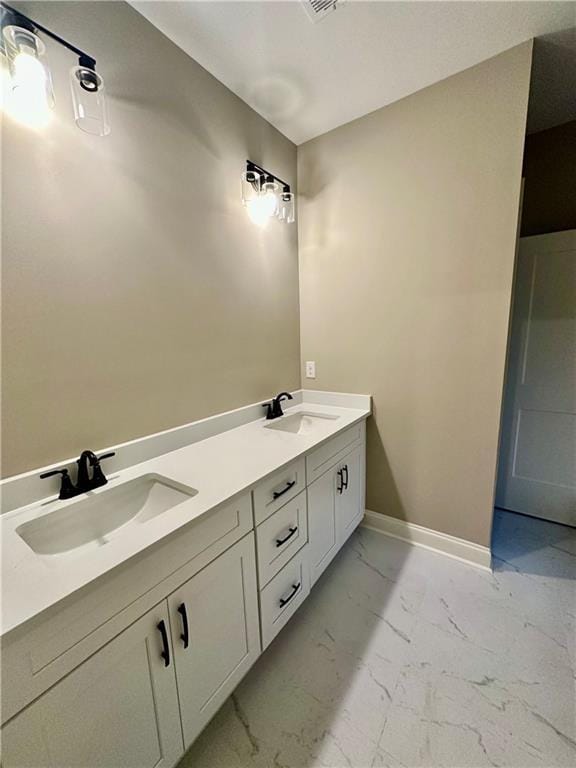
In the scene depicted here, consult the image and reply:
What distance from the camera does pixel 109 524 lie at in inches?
42.3

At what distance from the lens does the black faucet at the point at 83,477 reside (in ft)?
3.38

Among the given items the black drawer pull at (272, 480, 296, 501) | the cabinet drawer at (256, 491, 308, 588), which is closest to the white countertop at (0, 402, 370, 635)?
the black drawer pull at (272, 480, 296, 501)

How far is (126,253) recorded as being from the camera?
1223mm

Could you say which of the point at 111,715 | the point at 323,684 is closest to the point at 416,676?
the point at 323,684

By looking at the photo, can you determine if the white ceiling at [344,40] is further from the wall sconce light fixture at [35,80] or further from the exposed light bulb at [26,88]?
the exposed light bulb at [26,88]

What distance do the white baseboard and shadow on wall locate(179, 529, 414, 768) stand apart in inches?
12.2

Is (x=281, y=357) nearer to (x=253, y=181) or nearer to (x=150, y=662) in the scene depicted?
(x=253, y=181)

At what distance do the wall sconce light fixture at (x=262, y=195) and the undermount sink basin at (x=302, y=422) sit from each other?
115 centimetres

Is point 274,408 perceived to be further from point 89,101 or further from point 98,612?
point 89,101

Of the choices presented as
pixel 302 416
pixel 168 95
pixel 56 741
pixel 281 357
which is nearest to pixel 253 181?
pixel 168 95

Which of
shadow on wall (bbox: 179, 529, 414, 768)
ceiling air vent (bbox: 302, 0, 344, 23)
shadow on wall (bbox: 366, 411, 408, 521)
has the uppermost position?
ceiling air vent (bbox: 302, 0, 344, 23)

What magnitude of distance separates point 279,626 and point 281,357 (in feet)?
4.59

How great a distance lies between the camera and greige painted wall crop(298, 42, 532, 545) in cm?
152

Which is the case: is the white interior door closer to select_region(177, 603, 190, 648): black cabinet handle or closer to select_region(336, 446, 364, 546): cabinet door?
select_region(336, 446, 364, 546): cabinet door
